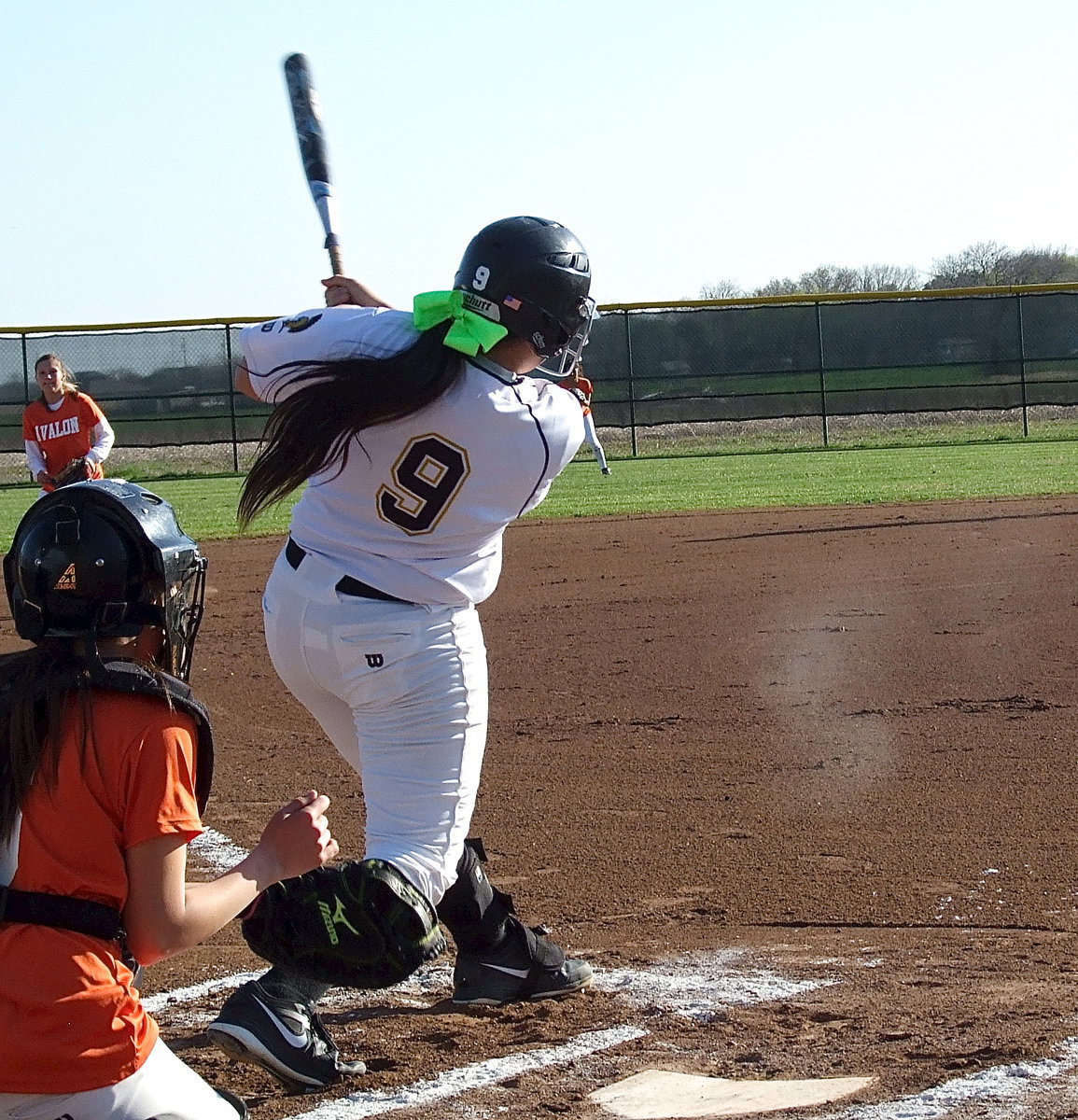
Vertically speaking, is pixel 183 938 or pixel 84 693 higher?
pixel 84 693

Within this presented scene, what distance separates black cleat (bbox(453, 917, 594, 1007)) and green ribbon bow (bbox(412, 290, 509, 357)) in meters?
1.39

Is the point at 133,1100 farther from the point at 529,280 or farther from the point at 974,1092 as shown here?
the point at 529,280

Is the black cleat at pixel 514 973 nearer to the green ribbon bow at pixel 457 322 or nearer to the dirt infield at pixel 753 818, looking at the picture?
the dirt infield at pixel 753 818

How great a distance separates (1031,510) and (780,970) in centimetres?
994

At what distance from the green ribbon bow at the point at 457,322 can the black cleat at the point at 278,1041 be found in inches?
53.1

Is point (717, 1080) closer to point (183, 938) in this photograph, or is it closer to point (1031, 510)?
point (183, 938)

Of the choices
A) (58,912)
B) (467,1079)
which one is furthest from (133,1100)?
(467,1079)

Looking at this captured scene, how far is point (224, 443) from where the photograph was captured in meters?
23.1

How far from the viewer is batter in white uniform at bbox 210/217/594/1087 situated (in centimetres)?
282

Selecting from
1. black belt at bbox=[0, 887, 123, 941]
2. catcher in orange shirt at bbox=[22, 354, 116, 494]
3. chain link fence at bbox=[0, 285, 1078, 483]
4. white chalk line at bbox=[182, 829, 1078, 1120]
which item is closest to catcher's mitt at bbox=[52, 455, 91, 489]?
catcher in orange shirt at bbox=[22, 354, 116, 494]

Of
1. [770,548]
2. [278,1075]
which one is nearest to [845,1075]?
[278,1075]

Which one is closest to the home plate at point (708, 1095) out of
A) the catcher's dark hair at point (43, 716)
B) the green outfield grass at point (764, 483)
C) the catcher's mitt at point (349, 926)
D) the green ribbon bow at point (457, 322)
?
the catcher's mitt at point (349, 926)

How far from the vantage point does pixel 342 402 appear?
281 centimetres

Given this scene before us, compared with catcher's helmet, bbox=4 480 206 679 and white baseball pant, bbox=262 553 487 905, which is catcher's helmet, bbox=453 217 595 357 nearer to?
white baseball pant, bbox=262 553 487 905
